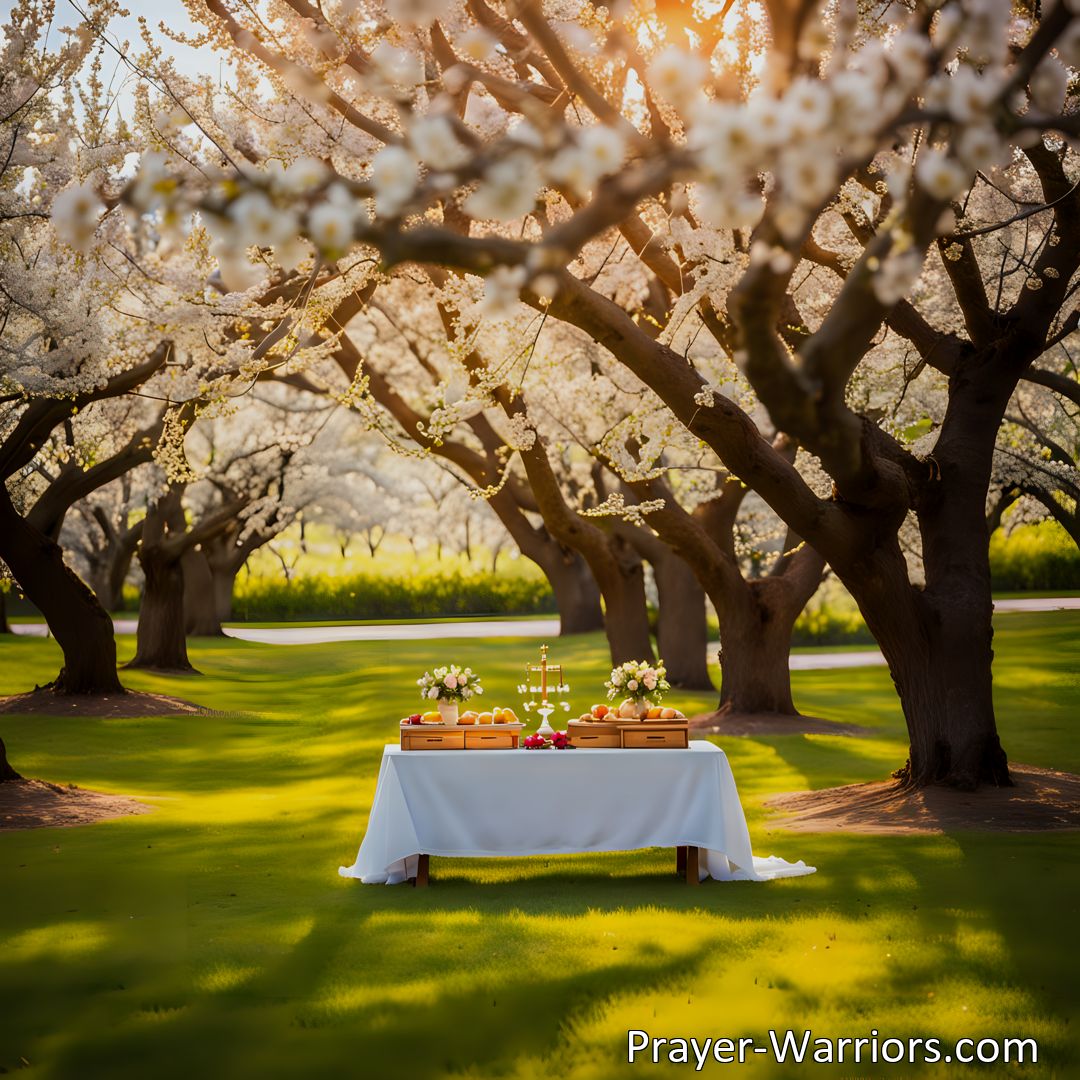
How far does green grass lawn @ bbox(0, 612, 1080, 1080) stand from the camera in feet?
17.1

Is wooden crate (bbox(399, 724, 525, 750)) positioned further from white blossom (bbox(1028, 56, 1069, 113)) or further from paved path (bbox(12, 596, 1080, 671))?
paved path (bbox(12, 596, 1080, 671))

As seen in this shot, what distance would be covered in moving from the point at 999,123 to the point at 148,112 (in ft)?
39.9

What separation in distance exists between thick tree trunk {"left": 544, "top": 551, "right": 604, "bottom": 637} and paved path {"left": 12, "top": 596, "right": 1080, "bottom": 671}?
2.62 metres

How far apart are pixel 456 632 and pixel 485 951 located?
36677 mm

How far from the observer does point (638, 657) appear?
72.8ft

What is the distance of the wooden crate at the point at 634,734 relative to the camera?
8211 mm

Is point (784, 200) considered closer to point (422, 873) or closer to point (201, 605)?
point (422, 873)

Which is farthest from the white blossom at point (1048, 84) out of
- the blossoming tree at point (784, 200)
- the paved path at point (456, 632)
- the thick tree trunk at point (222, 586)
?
the thick tree trunk at point (222, 586)

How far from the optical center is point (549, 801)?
7980 millimetres

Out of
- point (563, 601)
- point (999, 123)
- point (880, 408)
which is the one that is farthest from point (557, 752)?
point (563, 601)

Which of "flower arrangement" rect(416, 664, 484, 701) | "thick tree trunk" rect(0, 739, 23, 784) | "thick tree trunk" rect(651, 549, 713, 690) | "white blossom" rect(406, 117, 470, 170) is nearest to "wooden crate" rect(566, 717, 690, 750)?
"flower arrangement" rect(416, 664, 484, 701)

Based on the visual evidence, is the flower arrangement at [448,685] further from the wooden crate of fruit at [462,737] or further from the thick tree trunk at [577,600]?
the thick tree trunk at [577,600]

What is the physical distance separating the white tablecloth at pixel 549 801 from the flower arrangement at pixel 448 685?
1.88 ft

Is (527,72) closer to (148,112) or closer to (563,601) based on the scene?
(148,112)
